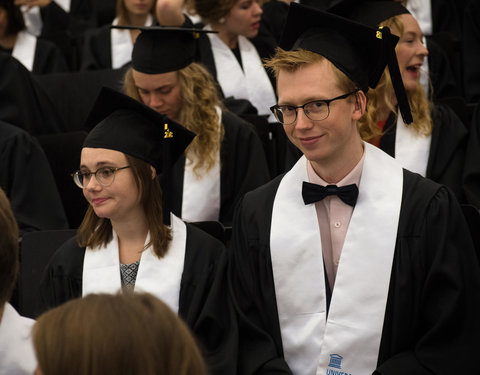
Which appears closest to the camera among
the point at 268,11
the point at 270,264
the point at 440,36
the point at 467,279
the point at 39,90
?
the point at 467,279

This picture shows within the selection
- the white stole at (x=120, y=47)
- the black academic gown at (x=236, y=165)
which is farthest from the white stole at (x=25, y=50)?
the black academic gown at (x=236, y=165)

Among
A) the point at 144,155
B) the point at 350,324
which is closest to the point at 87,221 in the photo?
the point at 144,155

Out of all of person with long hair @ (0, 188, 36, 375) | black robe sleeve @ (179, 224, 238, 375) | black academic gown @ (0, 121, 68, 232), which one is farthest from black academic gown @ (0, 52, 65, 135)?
person with long hair @ (0, 188, 36, 375)

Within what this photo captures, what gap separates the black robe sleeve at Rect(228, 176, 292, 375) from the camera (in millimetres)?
3035

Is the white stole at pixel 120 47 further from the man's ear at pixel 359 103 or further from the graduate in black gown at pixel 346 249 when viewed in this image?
the man's ear at pixel 359 103

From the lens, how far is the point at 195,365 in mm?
1617

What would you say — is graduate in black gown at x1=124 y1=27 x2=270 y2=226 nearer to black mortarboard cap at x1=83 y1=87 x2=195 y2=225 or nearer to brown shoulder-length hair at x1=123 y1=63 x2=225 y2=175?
brown shoulder-length hair at x1=123 y1=63 x2=225 y2=175

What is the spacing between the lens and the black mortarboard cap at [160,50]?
4547 mm

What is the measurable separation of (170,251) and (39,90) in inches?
107

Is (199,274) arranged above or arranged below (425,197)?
below

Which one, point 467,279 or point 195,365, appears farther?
point 467,279

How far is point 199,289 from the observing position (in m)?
3.29

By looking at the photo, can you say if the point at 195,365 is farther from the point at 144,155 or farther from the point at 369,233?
the point at 144,155

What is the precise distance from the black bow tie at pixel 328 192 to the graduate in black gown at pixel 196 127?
5.05ft
